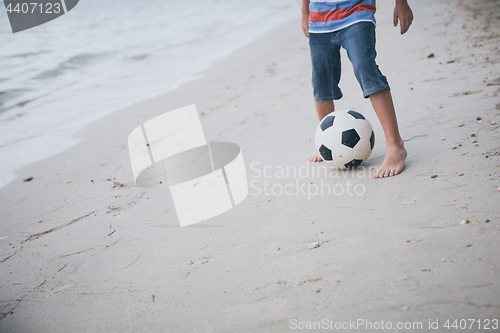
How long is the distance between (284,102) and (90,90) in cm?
551

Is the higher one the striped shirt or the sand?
the striped shirt

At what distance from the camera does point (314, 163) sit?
2939 millimetres

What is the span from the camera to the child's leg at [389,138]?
8.07 ft

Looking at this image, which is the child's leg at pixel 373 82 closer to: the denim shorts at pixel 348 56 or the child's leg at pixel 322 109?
the denim shorts at pixel 348 56

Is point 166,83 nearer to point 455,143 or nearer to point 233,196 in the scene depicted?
point 233,196

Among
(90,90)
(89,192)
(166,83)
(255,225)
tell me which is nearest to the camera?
(255,225)

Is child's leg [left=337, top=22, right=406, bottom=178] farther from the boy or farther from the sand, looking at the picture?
the sand

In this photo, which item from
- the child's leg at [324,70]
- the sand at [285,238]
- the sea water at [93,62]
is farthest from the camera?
the sea water at [93,62]

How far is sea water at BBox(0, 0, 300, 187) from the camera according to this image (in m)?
6.00

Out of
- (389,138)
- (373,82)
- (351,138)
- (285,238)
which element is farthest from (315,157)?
(285,238)

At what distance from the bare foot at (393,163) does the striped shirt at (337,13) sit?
91 centimetres

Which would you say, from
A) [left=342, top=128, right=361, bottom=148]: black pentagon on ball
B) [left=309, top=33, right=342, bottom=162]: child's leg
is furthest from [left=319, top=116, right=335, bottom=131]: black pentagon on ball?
[left=309, top=33, right=342, bottom=162]: child's leg

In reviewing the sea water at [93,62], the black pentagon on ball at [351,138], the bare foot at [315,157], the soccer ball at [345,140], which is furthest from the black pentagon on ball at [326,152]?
the sea water at [93,62]

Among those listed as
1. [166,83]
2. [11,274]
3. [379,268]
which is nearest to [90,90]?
[166,83]
